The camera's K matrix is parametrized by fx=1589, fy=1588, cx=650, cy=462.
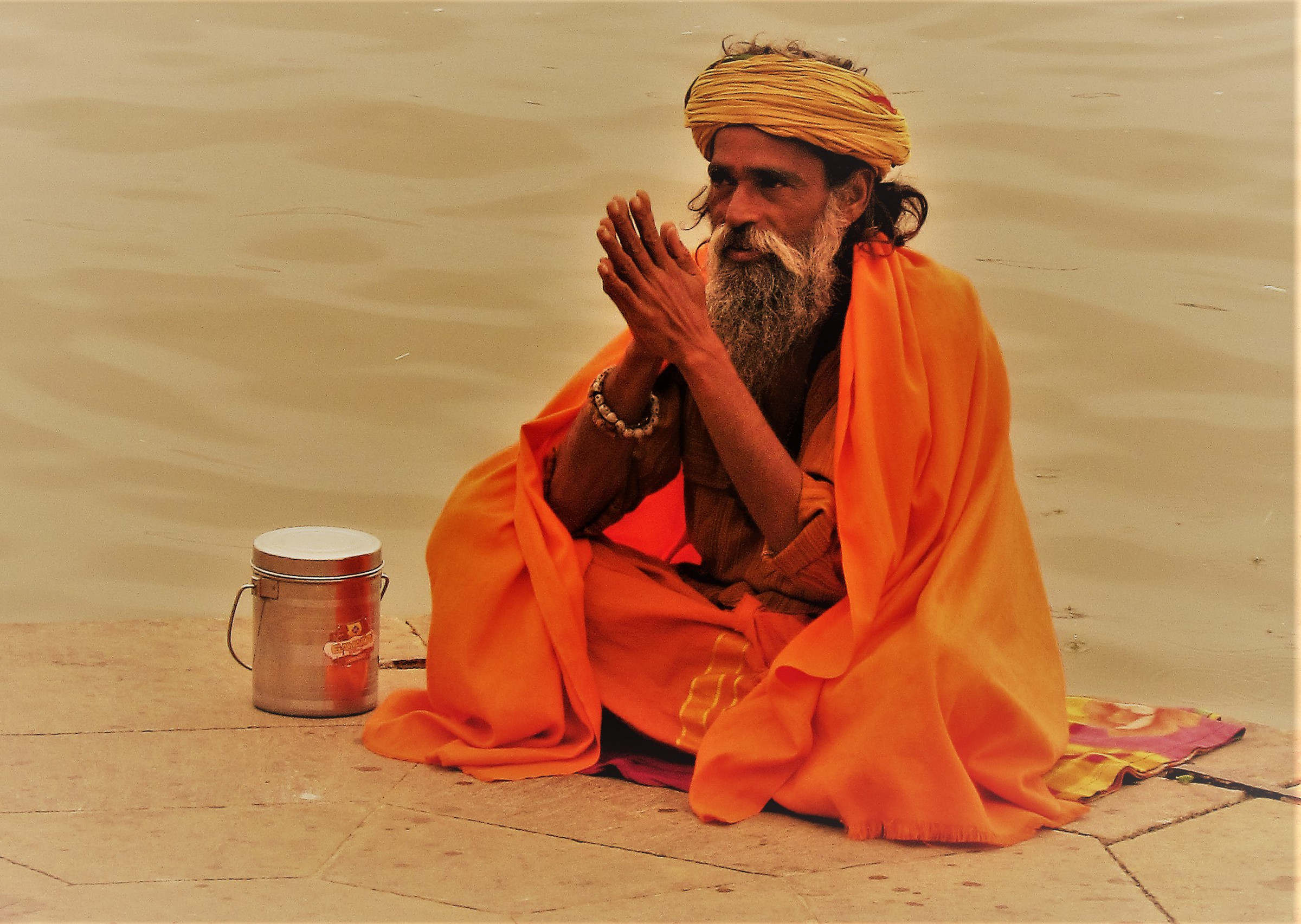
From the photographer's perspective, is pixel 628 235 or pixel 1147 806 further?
pixel 1147 806

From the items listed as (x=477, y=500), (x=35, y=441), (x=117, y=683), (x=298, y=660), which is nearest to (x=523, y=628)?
(x=477, y=500)

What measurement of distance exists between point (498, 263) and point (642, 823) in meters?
4.13

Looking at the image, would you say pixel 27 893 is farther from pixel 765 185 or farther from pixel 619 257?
pixel 765 185

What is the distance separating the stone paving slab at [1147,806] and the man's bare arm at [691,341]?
89cm

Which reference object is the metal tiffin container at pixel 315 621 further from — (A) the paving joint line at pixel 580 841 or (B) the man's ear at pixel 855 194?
(B) the man's ear at pixel 855 194

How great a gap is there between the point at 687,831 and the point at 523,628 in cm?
64

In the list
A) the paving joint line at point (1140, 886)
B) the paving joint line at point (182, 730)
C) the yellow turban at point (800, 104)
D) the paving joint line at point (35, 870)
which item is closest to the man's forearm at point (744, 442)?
the yellow turban at point (800, 104)

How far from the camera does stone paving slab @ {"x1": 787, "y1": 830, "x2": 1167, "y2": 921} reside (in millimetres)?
2770

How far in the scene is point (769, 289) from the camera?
3455 mm

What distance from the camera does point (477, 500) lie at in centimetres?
359

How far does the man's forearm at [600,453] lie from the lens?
134 inches

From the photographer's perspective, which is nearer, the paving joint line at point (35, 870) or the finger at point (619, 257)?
the paving joint line at point (35, 870)

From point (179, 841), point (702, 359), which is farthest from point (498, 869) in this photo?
point (702, 359)

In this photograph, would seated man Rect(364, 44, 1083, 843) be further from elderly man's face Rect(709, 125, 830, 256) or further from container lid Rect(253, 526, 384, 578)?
container lid Rect(253, 526, 384, 578)
